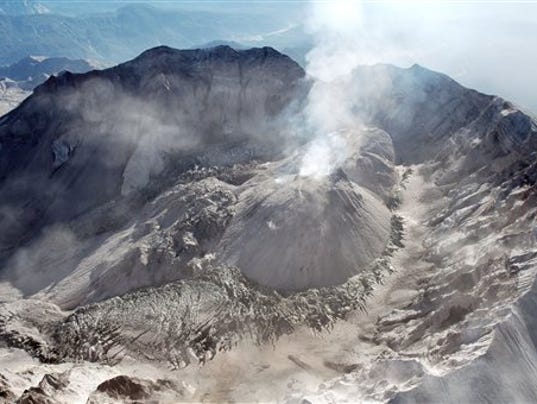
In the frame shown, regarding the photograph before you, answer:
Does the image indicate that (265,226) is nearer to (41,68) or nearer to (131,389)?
(131,389)

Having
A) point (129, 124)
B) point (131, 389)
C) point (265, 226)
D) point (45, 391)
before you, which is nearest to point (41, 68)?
point (129, 124)

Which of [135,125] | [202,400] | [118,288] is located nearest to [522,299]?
[202,400]

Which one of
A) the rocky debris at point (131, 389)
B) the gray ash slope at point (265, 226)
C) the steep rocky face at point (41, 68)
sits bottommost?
the rocky debris at point (131, 389)

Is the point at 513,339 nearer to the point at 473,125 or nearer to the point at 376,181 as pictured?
the point at 376,181

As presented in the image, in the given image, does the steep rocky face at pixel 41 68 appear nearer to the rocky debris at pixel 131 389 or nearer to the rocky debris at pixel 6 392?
the rocky debris at pixel 131 389

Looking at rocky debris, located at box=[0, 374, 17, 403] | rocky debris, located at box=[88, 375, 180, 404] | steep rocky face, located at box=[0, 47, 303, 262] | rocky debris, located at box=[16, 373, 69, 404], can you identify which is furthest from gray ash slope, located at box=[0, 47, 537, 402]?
rocky debris, located at box=[0, 374, 17, 403]

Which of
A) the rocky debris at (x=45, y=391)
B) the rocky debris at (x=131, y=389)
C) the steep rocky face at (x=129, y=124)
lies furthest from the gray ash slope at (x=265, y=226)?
the rocky debris at (x=45, y=391)

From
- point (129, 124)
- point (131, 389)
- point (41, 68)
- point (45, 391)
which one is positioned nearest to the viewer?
point (45, 391)

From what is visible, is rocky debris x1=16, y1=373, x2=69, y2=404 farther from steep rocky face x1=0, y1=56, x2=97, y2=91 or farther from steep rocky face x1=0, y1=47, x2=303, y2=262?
steep rocky face x1=0, y1=56, x2=97, y2=91

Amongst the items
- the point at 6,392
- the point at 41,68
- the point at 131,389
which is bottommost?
the point at 131,389

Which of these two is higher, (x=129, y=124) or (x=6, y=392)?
(x=129, y=124)
